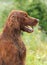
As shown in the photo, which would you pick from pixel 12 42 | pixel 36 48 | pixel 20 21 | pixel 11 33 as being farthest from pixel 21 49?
pixel 36 48

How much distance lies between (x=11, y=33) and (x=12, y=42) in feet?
0.59

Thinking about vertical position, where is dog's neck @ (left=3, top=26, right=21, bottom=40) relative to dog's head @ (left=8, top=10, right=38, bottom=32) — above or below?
below

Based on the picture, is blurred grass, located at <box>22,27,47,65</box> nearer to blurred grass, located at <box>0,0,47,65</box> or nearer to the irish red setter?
blurred grass, located at <box>0,0,47,65</box>

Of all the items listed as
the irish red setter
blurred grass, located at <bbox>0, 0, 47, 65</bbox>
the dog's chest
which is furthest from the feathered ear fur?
blurred grass, located at <bbox>0, 0, 47, 65</bbox>

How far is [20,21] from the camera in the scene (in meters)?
8.45

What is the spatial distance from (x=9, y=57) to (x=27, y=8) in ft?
21.6

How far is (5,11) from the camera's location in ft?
50.0

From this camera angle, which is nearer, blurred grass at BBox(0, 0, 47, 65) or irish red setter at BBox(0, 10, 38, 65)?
irish red setter at BBox(0, 10, 38, 65)

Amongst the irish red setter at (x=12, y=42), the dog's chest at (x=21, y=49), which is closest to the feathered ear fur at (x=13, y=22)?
the irish red setter at (x=12, y=42)

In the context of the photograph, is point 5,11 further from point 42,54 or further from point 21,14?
point 21,14

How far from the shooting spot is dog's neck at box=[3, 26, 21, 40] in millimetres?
8336

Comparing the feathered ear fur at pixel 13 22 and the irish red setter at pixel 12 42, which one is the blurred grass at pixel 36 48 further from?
the feathered ear fur at pixel 13 22

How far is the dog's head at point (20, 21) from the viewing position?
8305 mm

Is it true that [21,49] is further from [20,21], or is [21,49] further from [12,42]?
[20,21]
